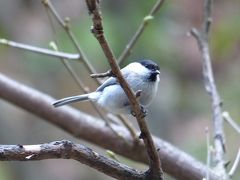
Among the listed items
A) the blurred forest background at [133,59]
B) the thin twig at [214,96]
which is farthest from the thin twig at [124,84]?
the blurred forest background at [133,59]

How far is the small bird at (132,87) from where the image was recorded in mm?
2297

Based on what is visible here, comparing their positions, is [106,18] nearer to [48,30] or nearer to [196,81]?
[48,30]

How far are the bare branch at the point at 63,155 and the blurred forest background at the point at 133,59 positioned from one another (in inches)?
86.9

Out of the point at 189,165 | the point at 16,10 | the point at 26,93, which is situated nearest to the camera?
the point at 189,165

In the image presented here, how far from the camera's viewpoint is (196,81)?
5867mm

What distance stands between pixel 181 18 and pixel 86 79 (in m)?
1.21

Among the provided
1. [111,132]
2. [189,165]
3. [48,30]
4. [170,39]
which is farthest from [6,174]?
[189,165]

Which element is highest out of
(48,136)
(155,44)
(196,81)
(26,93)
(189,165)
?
(196,81)

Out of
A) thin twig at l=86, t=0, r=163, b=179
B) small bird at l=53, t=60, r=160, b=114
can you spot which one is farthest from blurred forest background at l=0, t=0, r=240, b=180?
thin twig at l=86, t=0, r=163, b=179

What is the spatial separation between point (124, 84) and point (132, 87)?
0.78 m

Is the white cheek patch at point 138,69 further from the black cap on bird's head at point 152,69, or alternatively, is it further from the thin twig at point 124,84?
the thin twig at point 124,84

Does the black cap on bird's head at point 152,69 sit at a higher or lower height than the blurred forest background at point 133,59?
lower

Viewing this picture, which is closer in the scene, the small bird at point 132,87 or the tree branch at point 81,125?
the small bird at point 132,87

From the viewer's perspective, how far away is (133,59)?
448 cm
